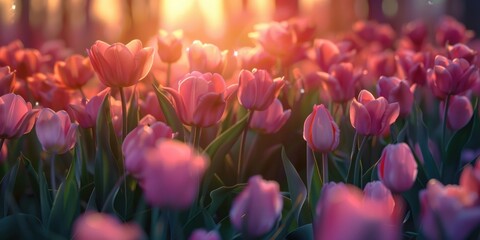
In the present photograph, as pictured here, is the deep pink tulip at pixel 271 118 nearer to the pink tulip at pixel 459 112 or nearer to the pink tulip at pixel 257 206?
the pink tulip at pixel 459 112

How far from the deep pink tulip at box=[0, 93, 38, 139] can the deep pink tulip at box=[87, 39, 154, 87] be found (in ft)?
0.61

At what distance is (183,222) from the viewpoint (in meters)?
1.53

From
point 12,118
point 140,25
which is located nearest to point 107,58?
point 12,118

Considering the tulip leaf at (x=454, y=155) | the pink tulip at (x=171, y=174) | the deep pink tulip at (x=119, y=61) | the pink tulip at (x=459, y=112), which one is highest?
the pink tulip at (x=171, y=174)

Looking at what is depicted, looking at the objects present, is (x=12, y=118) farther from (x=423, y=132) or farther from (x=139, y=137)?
(x=423, y=132)

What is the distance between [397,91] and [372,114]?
0.90 ft

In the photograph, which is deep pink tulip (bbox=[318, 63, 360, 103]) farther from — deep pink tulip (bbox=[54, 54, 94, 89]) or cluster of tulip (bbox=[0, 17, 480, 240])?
deep pink tulip (bbox=[54, 54, 94, 89])

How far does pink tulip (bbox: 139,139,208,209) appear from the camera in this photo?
2.72 ft

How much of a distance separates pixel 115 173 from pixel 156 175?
0.75 meters

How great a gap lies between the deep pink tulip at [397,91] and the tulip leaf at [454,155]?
0.51ft

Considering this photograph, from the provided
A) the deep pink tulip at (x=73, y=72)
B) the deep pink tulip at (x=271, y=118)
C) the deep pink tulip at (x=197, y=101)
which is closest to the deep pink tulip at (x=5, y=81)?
the deep pink tulip at (x=73, y=72)

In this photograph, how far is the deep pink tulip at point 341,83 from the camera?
6.72 ft

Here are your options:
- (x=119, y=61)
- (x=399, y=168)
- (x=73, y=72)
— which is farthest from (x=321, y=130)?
(x=73, y=72)

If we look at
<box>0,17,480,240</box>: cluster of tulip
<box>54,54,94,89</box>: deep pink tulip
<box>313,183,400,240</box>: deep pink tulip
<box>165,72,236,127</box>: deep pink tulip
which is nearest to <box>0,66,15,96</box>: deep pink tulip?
<box>0,17,480,240</box>: cluster of tulip
